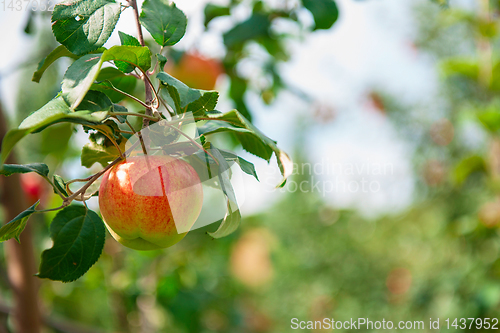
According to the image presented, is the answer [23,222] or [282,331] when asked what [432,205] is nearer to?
[282,331]

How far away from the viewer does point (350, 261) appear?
3.04 meters

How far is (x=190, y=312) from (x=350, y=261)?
217cm

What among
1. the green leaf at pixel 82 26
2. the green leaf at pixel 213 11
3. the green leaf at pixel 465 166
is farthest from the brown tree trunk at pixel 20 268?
the green leaf at pixel 465 166

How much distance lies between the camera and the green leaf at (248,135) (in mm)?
233

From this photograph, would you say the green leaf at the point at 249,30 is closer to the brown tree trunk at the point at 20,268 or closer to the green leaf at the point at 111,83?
the green leaf at the point at 111,83

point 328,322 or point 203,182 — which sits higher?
point 203,182

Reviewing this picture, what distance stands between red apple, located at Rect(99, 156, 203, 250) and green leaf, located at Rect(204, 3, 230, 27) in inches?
20.8

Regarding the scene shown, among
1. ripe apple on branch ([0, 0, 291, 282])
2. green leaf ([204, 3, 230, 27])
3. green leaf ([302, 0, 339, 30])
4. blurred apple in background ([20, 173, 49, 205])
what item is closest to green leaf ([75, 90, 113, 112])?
ripe apple on branch ([0, 0, 291, 282])

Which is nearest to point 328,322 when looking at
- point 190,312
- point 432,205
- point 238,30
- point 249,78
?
point 432,205

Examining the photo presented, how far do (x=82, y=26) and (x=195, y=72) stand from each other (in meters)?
0.57

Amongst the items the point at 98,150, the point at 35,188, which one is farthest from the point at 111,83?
the point at 35,188

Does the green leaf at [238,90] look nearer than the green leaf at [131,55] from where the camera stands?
No

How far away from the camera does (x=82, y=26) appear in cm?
29

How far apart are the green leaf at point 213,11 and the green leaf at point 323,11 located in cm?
23
